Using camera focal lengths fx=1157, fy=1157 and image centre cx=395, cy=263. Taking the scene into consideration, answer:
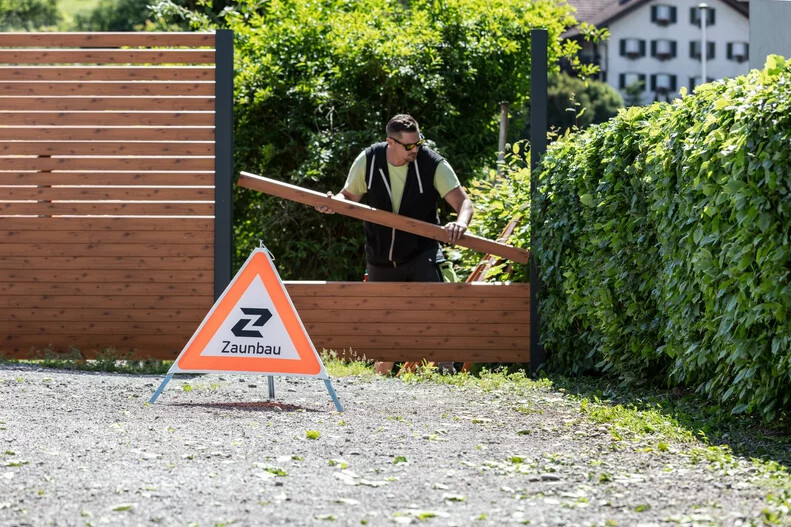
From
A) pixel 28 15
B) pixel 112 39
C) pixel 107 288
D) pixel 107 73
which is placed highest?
pixel 28 15

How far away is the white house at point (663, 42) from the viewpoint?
238 feet

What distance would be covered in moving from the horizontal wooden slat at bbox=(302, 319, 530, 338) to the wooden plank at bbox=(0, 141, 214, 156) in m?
1.64

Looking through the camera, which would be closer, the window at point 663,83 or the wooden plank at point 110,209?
the wooden plank at point 110,209

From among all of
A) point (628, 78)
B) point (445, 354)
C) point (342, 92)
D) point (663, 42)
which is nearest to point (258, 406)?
point (445, 354)

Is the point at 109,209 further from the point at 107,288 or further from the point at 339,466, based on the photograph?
the point at 339,466

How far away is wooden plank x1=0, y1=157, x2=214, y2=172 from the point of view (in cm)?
920

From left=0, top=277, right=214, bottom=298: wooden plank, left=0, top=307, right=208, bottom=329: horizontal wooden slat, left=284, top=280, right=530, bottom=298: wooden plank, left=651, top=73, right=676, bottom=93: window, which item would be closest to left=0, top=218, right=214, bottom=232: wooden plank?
left=0, top=277, right=214, bottom=298: wooden plank

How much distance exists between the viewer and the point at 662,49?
245 feet

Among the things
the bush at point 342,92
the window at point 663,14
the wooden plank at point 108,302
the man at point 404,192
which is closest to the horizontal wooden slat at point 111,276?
the wooden plank at point 108,302

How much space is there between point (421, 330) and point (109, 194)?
2708mm

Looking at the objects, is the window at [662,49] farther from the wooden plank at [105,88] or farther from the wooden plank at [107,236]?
the wooden plank at [107,236]

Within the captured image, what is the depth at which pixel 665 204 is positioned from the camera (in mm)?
6543

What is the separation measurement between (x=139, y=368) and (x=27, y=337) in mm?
1093

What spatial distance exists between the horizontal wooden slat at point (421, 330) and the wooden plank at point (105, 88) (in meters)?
2.06
